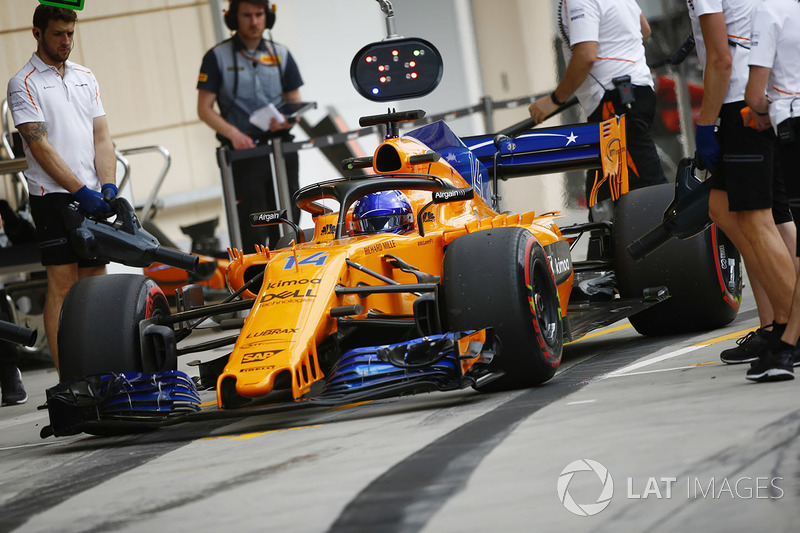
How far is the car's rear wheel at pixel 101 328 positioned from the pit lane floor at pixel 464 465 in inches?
13.4

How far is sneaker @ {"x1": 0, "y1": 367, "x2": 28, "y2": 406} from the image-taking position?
746cm

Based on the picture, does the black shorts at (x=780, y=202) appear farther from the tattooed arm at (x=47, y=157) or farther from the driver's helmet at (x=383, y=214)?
the tattooed arm at (x=47, y=157)

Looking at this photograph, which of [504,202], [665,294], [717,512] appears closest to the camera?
[717,512]

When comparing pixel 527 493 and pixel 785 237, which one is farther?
pixel 785 237

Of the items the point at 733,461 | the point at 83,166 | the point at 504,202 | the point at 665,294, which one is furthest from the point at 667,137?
the point at 733,461

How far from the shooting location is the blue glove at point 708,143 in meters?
4.95

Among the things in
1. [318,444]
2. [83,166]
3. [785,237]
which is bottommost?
[318,444]

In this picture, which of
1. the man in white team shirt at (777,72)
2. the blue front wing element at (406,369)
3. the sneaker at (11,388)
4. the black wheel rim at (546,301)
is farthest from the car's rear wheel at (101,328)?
the man in white team shirt at (777,72)

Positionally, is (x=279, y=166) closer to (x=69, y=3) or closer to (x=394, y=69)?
(x=69, y=3)

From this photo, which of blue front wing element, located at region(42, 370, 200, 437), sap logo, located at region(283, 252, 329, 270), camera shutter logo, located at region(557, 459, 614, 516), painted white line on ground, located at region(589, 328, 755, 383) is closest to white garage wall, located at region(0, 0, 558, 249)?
painted white line on ground, located at region(589, 328, 755, 383)

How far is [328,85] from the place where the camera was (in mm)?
11766

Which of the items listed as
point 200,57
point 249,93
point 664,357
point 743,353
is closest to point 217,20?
point 200,57

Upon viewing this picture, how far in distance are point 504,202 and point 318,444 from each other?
8.47 m

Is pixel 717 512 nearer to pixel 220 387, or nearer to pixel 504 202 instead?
pixel 220 387
